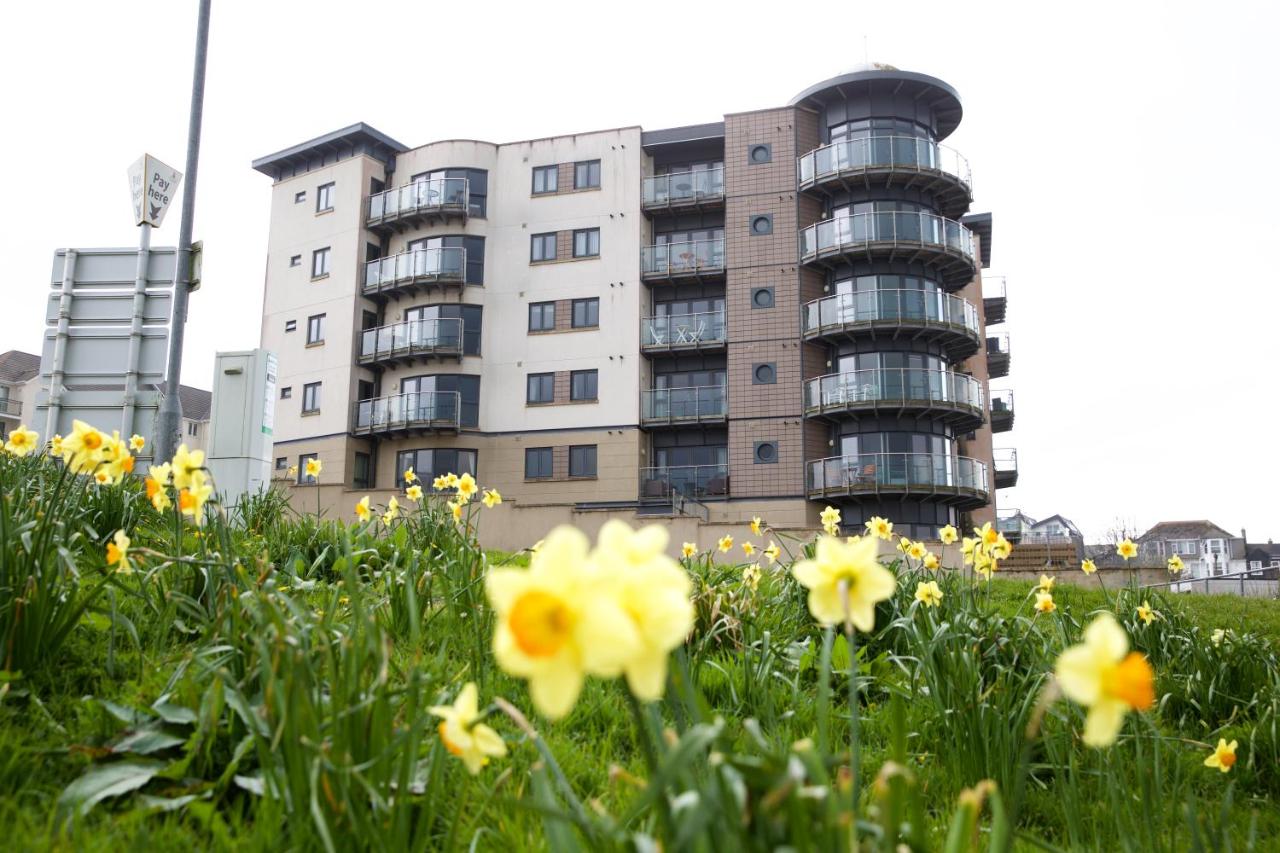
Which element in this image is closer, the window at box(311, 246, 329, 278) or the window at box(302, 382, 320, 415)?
the window at box(302, 382, 320, 415)

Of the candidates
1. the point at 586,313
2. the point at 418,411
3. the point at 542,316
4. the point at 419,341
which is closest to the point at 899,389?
the point at 586,313

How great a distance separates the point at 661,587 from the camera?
1.13 meters

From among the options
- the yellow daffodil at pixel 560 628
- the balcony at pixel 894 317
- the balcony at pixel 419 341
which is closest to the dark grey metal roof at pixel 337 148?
the balcony at pixel 419 341

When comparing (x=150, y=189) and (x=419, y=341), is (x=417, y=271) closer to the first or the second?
(x=419, y=341)

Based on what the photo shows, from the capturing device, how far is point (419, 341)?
3284cm

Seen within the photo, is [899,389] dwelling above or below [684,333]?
below

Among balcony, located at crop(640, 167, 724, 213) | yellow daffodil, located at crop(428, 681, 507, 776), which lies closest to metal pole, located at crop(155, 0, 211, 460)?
yellow daffodil, located at crop(428, 681, 507, 776)

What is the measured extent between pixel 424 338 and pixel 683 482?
11.1m

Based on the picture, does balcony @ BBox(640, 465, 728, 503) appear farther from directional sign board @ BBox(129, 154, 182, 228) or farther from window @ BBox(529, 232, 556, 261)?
directional sign board @ BBox(129, 154, 182, 228)

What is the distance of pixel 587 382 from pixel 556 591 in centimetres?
3159

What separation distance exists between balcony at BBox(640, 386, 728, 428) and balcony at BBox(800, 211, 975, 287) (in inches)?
230

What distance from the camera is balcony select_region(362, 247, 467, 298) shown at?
3325 centimetres

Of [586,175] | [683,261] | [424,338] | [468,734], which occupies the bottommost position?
[468,734]

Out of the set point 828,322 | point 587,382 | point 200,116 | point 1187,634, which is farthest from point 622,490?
point 1187,634
